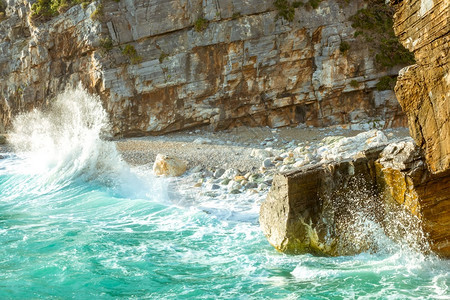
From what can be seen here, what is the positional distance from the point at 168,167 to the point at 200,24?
8.56 metres

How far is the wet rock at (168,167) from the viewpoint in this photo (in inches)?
506

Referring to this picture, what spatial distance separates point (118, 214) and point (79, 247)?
2.32m

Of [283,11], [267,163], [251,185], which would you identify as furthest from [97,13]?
[251,185]

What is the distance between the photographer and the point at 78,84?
65.3ft

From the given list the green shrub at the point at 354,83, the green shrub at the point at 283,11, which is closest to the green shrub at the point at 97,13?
the green shrub at the point at 283,11

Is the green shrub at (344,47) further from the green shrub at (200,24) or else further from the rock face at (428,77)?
the rock face at (428,77)

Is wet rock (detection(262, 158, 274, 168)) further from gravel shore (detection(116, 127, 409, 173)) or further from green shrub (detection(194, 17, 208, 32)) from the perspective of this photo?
green shrub (detection(194, 17, 208, 32))

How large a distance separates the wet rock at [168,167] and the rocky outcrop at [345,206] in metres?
6.42

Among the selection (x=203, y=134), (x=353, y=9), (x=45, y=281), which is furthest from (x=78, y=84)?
(x=45, y=281)

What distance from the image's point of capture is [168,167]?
1287cm

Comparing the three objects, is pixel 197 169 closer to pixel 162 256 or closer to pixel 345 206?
pixel 162 256

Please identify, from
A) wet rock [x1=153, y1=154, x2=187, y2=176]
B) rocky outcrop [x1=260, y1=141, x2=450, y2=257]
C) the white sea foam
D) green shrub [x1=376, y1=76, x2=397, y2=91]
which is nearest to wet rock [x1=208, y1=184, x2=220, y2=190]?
wet rock [x1=153, y1=154, x2=187, y2=176]

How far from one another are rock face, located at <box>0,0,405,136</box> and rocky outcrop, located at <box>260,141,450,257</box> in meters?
13.1

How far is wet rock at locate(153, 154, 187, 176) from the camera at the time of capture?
42.1ft
